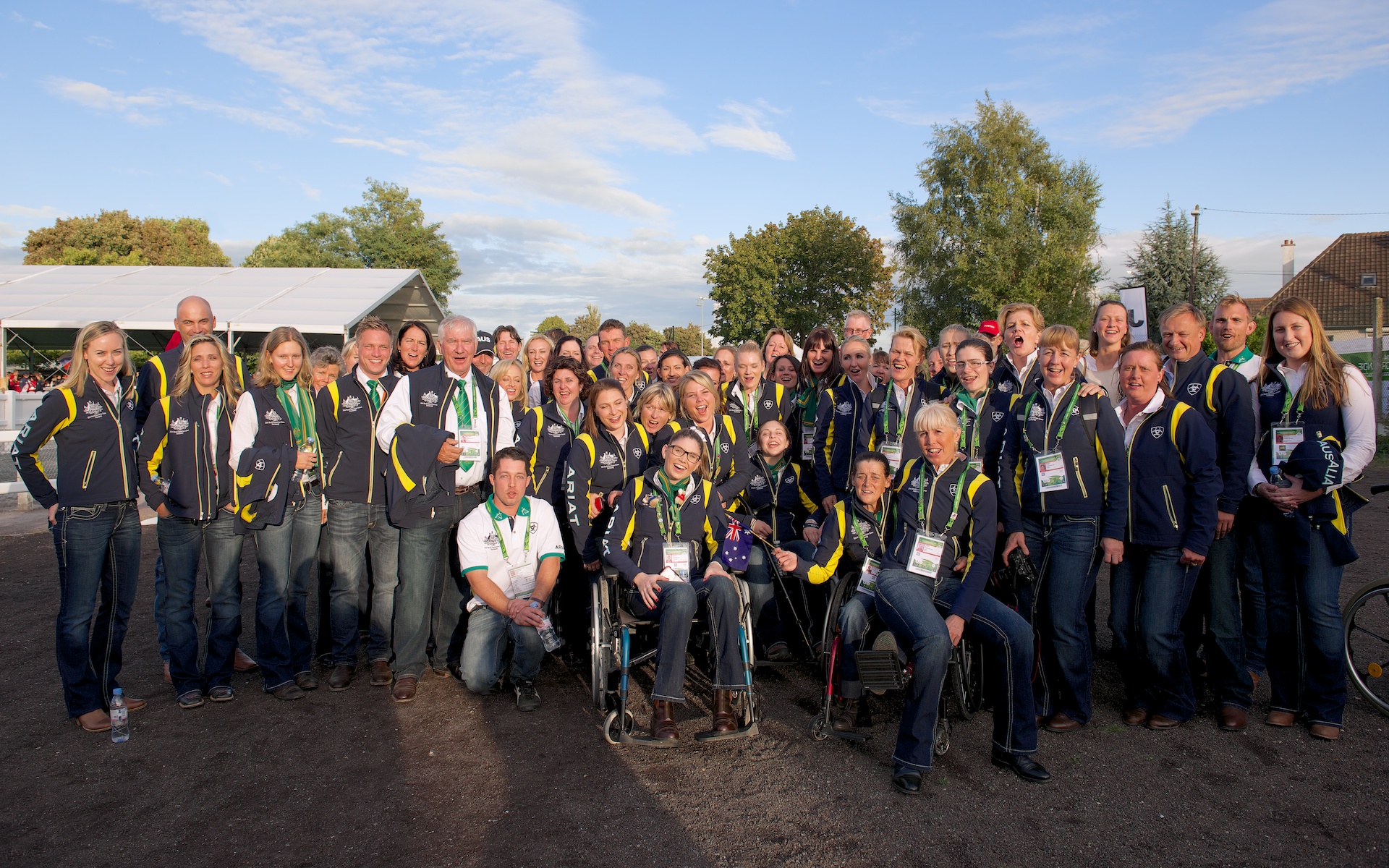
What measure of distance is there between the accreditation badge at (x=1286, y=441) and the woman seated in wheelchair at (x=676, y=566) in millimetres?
2837

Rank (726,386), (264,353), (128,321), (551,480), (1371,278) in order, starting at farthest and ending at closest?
(1371,278) < (128,321) < (726,386) < (551,480) < (264,353)

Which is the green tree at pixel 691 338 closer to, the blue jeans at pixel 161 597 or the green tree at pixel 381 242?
the green tree at pixel 381 242

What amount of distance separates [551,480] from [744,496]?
1258mm

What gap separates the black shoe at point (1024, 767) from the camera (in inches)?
130

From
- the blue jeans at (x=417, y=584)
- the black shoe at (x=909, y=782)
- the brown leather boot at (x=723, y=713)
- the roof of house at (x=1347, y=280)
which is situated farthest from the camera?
the roof of house at (x=1347, y=280)

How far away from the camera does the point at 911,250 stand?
33688 mm

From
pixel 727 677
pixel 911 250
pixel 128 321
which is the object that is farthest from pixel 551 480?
pixel 911 250

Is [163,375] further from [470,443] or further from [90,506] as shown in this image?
[470,443]

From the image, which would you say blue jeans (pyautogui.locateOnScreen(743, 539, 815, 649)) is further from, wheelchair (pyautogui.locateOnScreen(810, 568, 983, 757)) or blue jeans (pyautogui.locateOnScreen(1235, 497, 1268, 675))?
blue jeans (pyautogui.locateOnScreen(1235, 497, 1268, 675))

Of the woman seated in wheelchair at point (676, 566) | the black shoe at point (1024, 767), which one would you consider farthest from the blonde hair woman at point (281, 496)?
the black shoe at point (1024, 767)

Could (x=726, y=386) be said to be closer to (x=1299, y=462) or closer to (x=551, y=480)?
(x=551, y=480)

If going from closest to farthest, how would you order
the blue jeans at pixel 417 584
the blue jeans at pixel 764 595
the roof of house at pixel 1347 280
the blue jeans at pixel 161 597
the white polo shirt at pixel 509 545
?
1. the blue jeans at pixel 161 597
2. the white polo shirt at pixel 509 545
3. the blue jeans at pixel 417 584
4. the blue jeans at pixel 764 595
5. the roof of house at pixel 1347 280

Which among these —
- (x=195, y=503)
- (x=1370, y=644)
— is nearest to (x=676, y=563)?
(x=195, y=503)

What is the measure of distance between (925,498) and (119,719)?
Answer: 4114 mm
